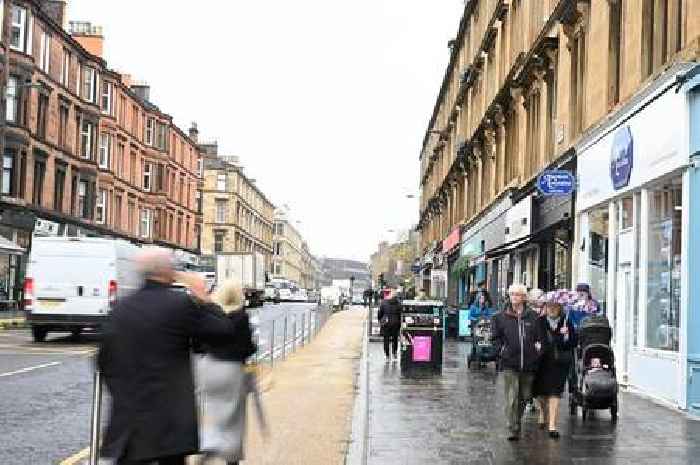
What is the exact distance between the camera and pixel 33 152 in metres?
43.4

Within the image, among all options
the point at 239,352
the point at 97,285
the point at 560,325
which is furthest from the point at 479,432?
the point at 97,285

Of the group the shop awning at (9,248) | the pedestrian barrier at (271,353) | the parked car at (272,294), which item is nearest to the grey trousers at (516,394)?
the pedestrian barrier at (271,353)

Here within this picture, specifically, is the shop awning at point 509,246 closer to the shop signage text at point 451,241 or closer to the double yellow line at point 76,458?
the double yellow line at point 76,458

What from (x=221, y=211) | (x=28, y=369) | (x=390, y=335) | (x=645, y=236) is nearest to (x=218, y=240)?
(x=221, y=211)

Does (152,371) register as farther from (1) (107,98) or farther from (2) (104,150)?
(1) (107,98)

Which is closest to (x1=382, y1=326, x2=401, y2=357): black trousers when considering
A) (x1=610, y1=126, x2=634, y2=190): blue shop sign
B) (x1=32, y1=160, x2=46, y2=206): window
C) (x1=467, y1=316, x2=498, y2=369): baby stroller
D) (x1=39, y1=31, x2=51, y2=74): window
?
(x1=467, y1=316, x2=498, y2=369): baby stroller

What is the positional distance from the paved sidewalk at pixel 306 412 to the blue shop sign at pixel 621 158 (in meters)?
5.56

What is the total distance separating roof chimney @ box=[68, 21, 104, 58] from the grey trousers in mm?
50158

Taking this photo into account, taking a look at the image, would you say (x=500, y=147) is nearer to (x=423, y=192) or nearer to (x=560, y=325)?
(x=560, y=325)

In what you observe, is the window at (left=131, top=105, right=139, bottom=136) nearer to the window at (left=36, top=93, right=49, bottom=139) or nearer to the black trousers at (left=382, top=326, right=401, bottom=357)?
the window at (left=36, top=93, right=49, bottom=139)

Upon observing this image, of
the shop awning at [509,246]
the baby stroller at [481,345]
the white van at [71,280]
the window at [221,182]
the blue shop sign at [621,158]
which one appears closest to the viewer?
the blue shop sign at [621,158]

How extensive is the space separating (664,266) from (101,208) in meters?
45.9

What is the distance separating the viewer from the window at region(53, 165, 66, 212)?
155 ft

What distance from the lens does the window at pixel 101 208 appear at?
54.7 meters
